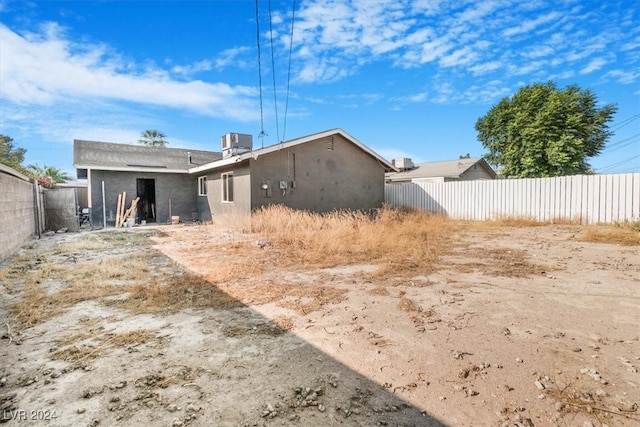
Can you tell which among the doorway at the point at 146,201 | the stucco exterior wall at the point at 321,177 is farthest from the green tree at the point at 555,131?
the doorway at the point at 146,201

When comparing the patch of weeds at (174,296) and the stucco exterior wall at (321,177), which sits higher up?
the stucco exterior wall at (321,177)

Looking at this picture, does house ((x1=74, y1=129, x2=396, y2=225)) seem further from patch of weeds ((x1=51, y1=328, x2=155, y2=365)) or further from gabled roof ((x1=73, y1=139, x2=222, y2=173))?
patch of weeds ((x1=51, y1=328, x2=155, y2=365))

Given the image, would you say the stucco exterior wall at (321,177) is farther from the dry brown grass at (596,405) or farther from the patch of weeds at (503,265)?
the dry brown grass at (596,405)

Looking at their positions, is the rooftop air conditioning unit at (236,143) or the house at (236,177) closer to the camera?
the house at (236,177)

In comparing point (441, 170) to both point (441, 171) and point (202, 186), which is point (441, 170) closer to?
point (441, 171)

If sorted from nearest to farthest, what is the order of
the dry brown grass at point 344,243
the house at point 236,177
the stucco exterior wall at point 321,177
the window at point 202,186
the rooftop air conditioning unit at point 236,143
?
the dry brown grass at point 344,243 < the stucco exterior wall at point 321,177 < the house at point 236,177 < the rooftop air conditioning unit at point 236,143 < the window at point 202,186

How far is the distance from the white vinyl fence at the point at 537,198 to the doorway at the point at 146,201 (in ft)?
41.3

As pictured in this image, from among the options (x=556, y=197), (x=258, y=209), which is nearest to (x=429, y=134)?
(x=556, y=197)

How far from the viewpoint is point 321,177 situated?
1230 cm

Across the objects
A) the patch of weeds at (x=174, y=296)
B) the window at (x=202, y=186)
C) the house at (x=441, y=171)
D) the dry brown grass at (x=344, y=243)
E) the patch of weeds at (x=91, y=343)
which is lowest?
the patch of weeds at (x=91, y=343)

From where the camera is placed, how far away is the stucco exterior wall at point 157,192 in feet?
42.5

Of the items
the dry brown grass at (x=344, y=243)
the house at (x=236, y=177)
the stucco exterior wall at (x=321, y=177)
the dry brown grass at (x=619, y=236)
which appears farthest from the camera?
the house at (x=236, y=177)

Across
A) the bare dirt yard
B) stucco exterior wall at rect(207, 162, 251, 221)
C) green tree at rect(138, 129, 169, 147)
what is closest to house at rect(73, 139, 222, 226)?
stucco exterior wall at rect(207, 162, 251, 221)

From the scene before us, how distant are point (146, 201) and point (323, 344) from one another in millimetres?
16251
